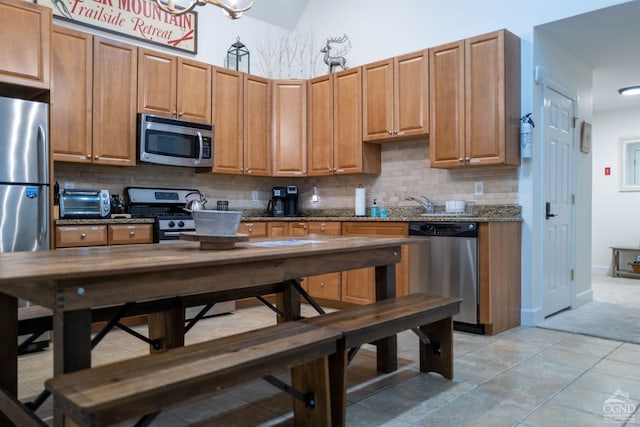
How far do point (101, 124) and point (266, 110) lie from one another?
1814 millimetres

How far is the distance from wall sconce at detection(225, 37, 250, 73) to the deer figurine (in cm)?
89

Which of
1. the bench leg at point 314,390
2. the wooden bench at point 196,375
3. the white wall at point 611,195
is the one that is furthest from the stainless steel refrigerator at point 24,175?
the white wall at point 611,195

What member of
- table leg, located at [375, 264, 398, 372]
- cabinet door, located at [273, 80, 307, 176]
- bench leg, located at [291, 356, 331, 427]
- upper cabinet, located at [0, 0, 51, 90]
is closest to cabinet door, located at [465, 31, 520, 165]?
table leg, located at [375, 264, 398, 372]

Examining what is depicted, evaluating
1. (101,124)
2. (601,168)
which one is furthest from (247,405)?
(601,168)

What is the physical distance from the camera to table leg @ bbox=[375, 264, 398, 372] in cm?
282

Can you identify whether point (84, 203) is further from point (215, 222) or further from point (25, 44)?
point (215, 222)

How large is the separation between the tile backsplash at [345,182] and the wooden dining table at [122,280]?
1931mm

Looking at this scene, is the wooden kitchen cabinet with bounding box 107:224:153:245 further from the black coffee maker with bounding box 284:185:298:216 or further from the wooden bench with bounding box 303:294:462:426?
the wooden bench with bounding box 303:294:462:426

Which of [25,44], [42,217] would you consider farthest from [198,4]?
[42,217]

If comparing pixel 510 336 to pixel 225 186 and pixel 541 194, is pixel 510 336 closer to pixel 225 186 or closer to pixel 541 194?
pixel 541 194

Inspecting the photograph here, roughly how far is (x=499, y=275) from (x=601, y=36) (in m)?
2.38

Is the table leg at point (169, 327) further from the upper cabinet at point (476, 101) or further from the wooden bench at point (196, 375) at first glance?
the upper cabinet at point (476, 101)

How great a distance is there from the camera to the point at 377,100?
15.6ft

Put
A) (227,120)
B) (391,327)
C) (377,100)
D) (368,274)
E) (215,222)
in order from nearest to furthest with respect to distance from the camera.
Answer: (215,222), (391,327), (368,274), (377,100), (227,120)
